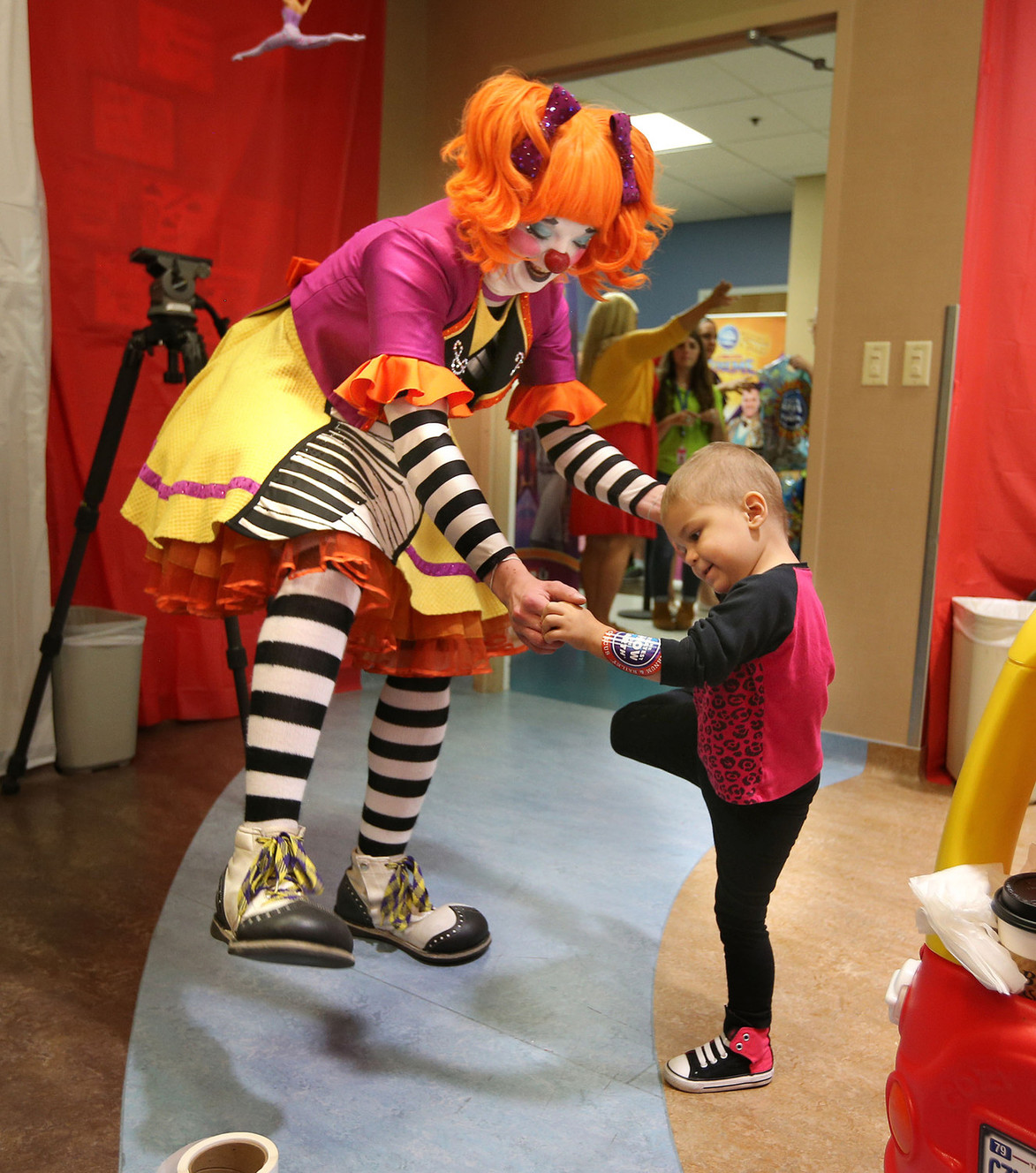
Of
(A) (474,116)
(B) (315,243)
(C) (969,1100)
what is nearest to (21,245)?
(B) (315,243)

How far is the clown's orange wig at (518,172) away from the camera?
1166 mm

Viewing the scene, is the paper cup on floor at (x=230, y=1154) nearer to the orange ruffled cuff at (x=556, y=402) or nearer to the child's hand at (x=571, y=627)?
the child's hand at (x=571, y=627)

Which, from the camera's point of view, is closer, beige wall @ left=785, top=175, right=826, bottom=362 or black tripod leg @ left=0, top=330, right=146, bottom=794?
black tripod leg @ left=0, top=330, right=146, bottom=794

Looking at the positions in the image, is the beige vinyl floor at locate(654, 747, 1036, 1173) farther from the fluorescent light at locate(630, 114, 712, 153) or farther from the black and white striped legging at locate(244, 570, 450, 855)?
the fluorescent light at locate(630, 114, 712, 153)

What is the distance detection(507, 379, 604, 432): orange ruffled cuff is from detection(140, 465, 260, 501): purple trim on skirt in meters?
0.47

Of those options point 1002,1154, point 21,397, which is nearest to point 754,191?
point 21,397

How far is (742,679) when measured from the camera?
1.14 metres

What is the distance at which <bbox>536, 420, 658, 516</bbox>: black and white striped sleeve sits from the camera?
1.44m

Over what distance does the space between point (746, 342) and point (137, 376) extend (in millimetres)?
5998

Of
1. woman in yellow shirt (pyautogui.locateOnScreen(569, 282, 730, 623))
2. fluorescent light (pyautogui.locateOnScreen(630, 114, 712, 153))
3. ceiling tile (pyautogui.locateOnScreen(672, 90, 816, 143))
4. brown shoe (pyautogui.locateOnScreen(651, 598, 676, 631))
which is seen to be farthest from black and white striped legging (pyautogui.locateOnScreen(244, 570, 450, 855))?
fluorescent light (pyautogui.locateOnScreen(630, 114, 712, 153))

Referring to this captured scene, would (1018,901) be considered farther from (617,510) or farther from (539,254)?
(617,510)

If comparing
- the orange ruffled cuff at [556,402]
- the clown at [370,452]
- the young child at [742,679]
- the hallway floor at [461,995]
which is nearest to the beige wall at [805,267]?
the hallway floor at [461,995]

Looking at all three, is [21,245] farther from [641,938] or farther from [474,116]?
[641,938]

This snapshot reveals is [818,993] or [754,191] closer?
[818,993]
